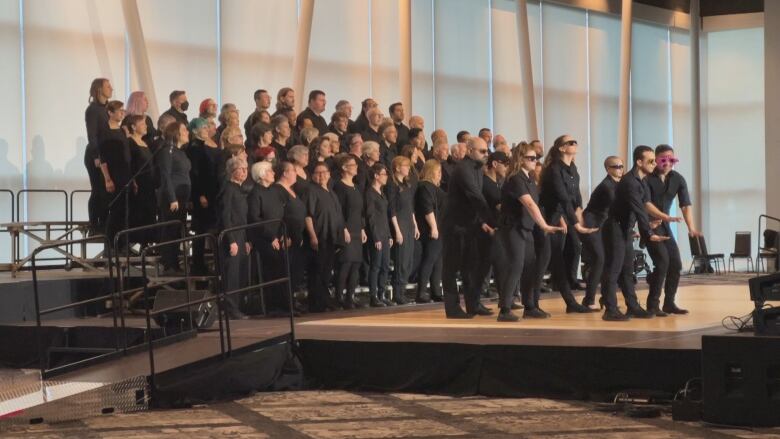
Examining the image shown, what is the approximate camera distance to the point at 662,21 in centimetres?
2712

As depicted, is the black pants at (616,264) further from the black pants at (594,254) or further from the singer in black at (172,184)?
the singer in black at (172,184)

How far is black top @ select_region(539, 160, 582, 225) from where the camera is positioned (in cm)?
1148

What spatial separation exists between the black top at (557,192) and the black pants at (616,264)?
0.54 metres

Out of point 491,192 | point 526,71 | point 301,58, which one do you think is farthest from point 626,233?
point 526,71

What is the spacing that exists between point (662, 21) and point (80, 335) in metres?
19.9

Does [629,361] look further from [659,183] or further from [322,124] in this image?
[322,124]

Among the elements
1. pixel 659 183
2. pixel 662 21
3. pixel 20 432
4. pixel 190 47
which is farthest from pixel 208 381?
pixel 662 21

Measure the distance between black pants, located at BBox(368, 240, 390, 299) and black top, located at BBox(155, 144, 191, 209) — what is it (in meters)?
2.17

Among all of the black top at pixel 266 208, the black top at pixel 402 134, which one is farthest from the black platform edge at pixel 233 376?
the black top at pixel 402 134

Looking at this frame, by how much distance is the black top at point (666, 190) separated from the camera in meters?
11.5

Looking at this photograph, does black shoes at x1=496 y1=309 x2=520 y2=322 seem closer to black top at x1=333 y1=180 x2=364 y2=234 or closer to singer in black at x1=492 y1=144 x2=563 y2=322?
singer in black at x1=492 y1=144 x2=563 y2=322

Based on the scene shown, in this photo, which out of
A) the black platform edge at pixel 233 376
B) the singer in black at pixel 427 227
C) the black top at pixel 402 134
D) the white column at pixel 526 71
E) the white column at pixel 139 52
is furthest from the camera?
the white column at pixel 526 71

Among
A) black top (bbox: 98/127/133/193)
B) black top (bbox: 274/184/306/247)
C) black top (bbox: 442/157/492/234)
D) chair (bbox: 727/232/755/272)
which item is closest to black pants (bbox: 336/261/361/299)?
black top (bbox: 274/184/306/247)

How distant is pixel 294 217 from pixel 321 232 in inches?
13.9
